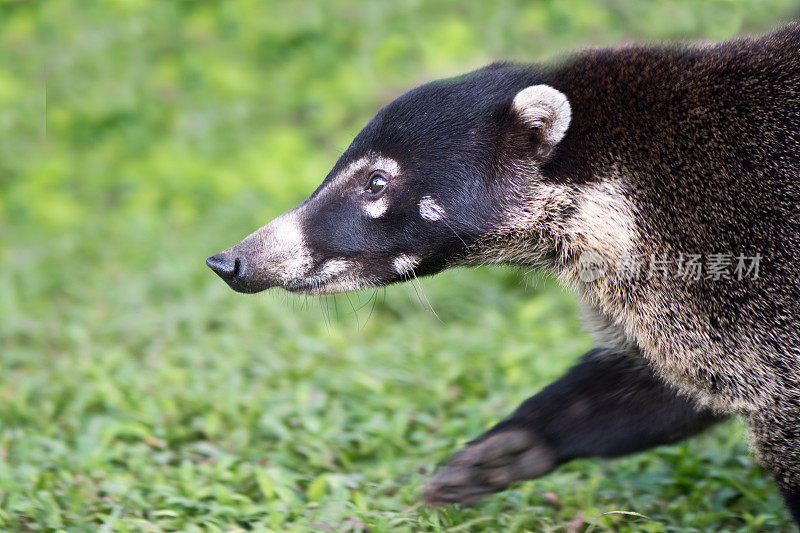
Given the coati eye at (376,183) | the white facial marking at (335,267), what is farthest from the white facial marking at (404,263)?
the coati eye at (376,183)

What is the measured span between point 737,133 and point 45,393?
383 centimetres

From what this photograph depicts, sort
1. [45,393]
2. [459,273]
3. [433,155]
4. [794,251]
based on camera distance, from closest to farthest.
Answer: [794,251] < [433,155] < [45,393] < [459,273]

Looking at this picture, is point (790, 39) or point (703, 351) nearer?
point (703, 351)

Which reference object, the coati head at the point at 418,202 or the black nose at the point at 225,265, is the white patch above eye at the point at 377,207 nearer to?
the coati head at the point at 418,202

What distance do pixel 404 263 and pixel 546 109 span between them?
87cm

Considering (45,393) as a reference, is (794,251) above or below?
below

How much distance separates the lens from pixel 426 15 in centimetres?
921

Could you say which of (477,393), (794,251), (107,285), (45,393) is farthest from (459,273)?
(794,251)

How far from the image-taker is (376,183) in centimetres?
391

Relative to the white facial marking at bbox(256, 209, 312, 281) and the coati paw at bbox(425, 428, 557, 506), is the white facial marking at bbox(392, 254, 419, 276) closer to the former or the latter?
the white facial marking at bbox(256, 209, 312, 281)

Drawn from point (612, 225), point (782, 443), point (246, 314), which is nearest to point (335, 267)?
point (612, 225)

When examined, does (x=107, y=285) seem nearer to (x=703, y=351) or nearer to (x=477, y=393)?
(x=477, y=393)

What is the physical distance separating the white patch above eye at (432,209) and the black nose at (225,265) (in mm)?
803

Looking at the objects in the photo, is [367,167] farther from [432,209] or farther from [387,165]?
[432,209]
